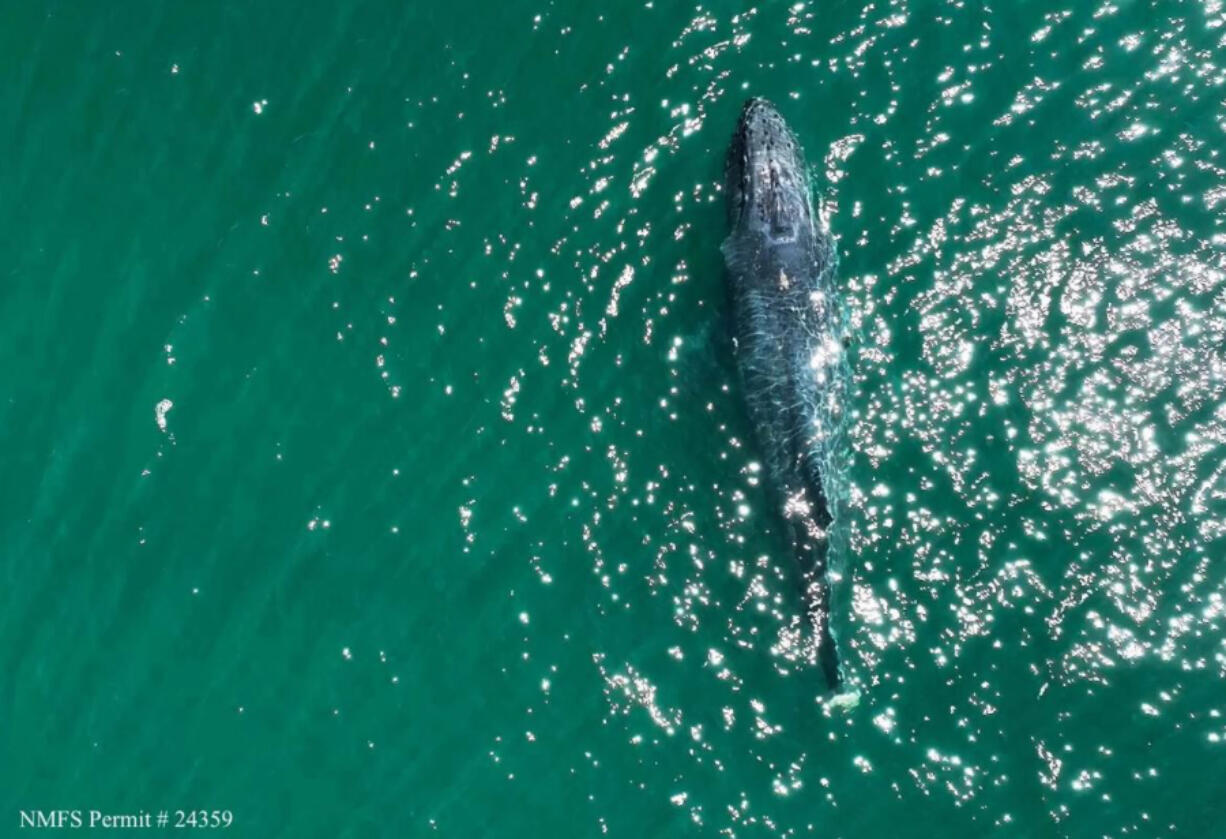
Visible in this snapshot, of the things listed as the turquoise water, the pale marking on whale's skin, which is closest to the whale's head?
the pale marking on whale's skin

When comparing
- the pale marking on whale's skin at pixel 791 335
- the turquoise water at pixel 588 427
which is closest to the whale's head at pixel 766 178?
the pale marking on whale's skin at pixel 791 335

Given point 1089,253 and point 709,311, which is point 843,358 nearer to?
point 709,311

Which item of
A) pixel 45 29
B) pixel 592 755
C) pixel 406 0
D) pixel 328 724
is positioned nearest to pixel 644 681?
pixel 592 755

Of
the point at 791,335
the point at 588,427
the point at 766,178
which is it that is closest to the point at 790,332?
the point at 791,335

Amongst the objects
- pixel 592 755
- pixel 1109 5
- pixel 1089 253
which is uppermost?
pixel 1109 5

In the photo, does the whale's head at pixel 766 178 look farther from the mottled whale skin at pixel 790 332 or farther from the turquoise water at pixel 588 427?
the turquoise water at pixel 588 427

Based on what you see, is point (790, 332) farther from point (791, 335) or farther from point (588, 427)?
point (588, 427)

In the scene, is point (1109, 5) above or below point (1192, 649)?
above

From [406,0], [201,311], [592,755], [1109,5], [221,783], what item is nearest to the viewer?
[592,755]
